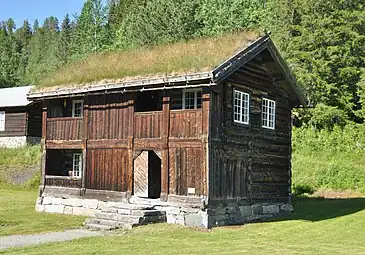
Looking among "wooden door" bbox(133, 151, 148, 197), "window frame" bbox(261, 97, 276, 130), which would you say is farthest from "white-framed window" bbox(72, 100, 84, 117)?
"window frame" bbox(261, 97, 276, 130)

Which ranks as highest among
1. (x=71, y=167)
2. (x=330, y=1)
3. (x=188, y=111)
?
(x=330, y=1)

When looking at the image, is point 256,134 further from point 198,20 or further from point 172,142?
point 198,20

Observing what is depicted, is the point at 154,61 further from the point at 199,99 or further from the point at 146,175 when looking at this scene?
the point at 146,175

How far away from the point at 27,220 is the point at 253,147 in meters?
10.0

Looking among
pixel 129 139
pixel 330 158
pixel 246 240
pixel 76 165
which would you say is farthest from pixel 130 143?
pixel 330 158

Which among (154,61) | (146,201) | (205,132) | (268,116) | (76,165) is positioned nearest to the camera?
(205,132)

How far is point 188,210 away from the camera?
20.3 m

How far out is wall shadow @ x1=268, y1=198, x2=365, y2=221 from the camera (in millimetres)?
23331

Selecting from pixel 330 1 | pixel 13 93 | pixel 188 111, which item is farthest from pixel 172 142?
pixel 13 93

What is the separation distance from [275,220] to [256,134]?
151 inches

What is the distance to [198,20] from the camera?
58.5m

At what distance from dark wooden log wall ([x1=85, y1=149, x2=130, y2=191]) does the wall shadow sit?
22.7 ft

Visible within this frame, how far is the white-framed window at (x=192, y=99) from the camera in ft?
70.9

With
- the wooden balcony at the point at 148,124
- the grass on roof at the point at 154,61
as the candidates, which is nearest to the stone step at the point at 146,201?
the wooden balcony at the point at 148,124
